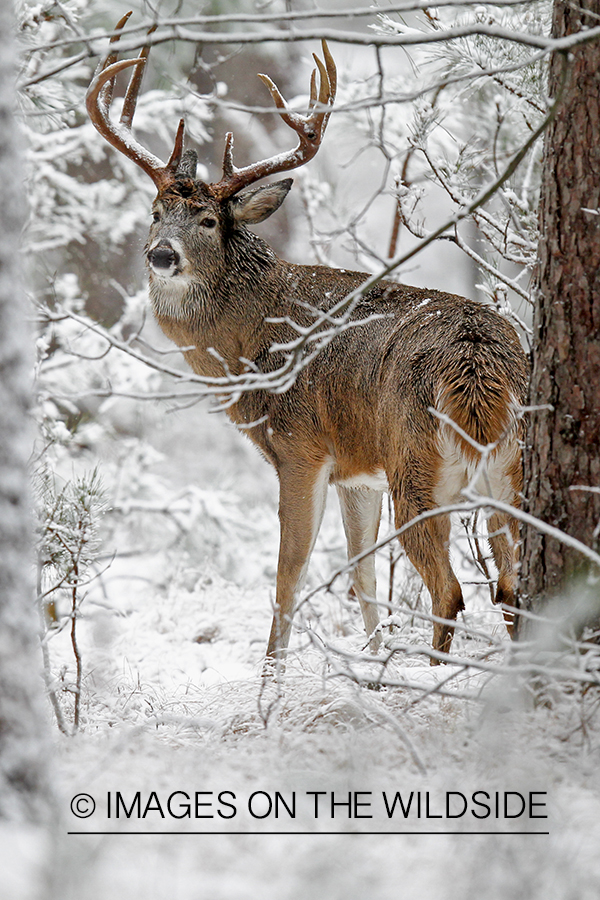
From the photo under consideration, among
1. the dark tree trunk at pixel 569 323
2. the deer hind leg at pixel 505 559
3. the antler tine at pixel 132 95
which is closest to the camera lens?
the dark tree trunk at pixel 569 323

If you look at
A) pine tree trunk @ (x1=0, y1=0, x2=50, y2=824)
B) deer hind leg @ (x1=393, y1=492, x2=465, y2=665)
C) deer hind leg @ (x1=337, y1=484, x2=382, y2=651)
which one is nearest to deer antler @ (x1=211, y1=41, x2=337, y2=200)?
deer hind leg @ (x1=337, y1=484, x2=382, y2=651)

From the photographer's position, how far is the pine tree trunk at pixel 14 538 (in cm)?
211

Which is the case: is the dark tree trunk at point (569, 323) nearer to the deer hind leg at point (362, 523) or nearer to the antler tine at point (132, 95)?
the deer hind leg at point (362, 523)

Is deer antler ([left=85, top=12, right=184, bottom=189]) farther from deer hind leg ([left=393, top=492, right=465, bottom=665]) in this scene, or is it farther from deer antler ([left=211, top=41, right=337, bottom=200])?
deer hind leg ([left=393, top=492, right=465, bottom=665])

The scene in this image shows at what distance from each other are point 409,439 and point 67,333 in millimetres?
3845

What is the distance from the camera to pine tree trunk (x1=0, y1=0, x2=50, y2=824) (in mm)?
2111

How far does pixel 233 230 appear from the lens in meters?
5.34

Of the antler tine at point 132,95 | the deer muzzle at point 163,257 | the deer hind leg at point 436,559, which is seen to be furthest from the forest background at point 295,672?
the deer muzzle at point 163,257

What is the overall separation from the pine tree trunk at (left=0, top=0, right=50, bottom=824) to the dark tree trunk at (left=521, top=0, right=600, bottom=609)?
1.69 meters

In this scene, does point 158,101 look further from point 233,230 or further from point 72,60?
point 72,60

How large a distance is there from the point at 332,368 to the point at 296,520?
2.96ft

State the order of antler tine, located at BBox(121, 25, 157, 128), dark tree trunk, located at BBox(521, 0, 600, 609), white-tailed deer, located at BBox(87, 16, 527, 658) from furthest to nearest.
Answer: antler tine, located at BBox(121, 25, 157, 128)
white-tailed deer, located at BBox(87, 16, 527, 658)
dark tree trunk, located at BBox(521, 0, 600, 609)

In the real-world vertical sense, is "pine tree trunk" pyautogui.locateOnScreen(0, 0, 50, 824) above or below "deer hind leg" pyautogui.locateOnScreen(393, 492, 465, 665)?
below

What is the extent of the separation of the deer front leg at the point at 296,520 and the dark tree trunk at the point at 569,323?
6.60 ft
